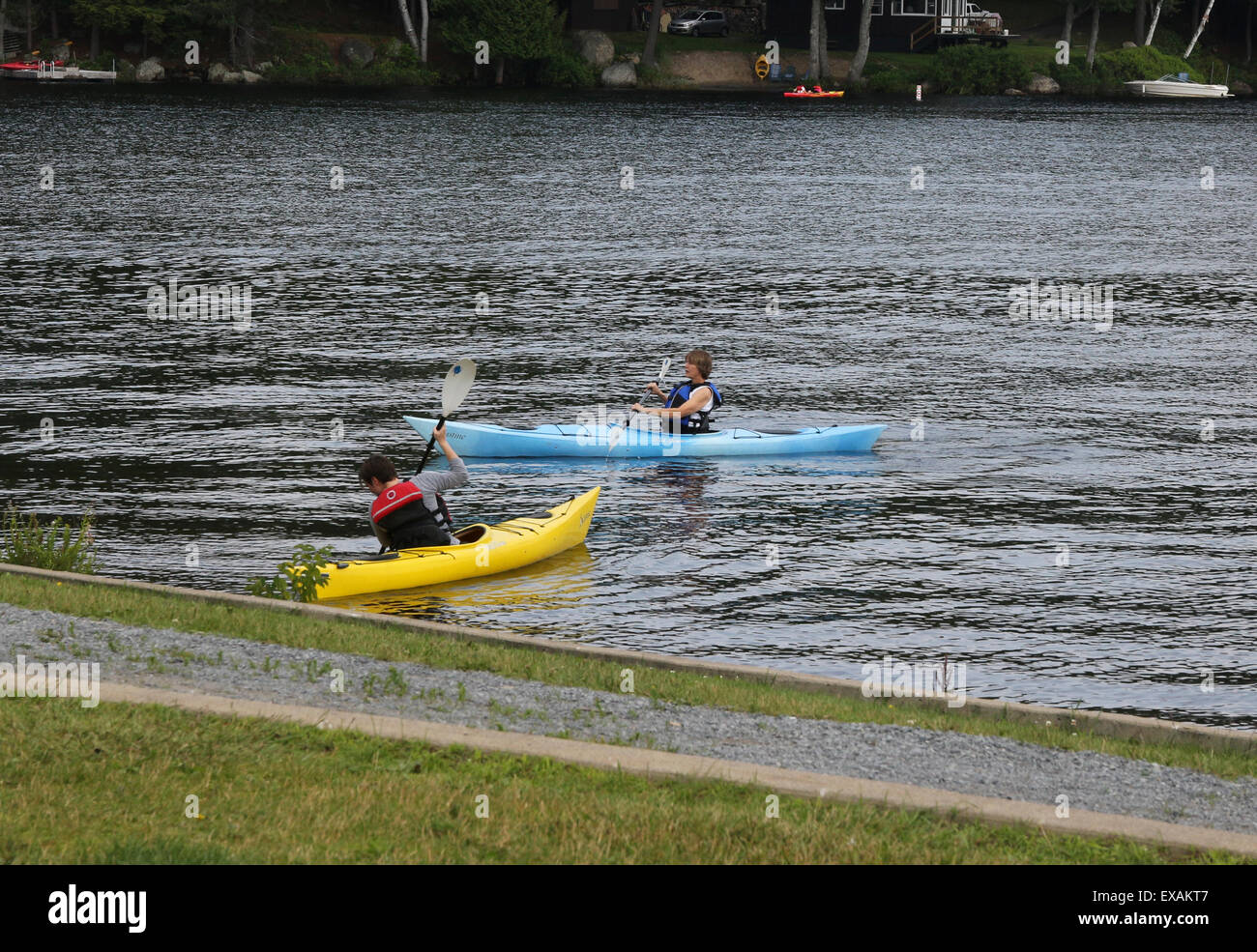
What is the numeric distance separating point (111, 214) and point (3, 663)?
33.6m

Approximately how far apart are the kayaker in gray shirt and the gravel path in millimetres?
4085

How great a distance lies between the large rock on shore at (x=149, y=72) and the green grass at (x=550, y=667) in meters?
68.7

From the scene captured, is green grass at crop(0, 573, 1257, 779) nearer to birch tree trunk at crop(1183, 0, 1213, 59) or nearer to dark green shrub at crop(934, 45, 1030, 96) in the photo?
dark green shrub at crop(934, 45, 1030, 96)

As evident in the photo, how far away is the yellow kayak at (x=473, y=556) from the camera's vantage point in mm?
14312

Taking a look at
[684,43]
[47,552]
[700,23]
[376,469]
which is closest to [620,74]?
Result: [684,43]

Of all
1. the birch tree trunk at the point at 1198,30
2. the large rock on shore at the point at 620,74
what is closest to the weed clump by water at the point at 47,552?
the large rock on shore at the point at 620,74

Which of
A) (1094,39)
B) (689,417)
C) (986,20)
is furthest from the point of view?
(1094,39)

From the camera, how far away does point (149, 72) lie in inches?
2970

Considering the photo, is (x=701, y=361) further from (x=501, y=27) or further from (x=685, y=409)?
(x=501, y=27)

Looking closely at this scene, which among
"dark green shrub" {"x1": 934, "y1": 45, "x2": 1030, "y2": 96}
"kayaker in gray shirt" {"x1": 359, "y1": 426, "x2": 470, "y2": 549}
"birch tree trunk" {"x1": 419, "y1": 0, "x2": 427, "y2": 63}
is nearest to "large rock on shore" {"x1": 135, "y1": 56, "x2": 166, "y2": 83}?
"birch tree trunk" {"x1": 419, "y1": 0, "x2": 427, "y2": 63}

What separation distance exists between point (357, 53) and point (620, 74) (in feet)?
45.3

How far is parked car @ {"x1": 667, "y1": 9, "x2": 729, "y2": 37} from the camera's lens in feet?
288
